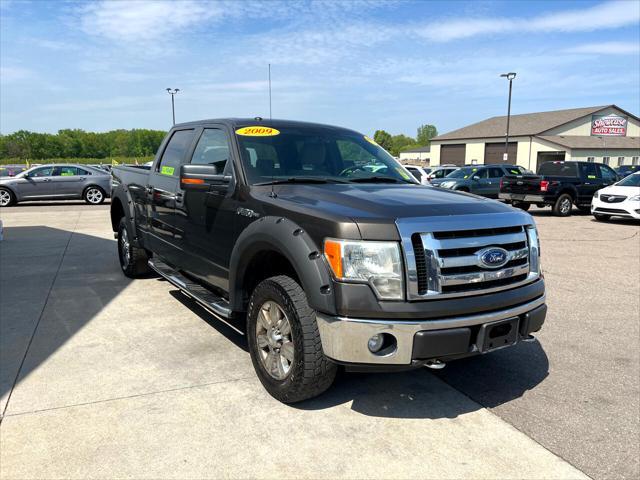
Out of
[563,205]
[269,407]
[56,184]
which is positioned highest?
[56,184]

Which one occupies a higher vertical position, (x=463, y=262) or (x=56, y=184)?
(x=463, y=262)

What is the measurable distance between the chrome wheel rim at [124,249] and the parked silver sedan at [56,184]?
12158 millimetres

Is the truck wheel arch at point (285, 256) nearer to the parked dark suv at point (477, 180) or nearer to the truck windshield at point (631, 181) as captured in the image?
the truck windshield at point (631, 181)

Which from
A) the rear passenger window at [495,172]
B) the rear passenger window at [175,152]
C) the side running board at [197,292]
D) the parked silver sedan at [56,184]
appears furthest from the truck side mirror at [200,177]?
the rear passenger window at [495,172]

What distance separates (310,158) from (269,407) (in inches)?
78.4

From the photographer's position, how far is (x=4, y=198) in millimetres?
17562

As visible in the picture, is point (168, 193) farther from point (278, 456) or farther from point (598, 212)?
point (598, 212)

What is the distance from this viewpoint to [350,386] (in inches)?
142

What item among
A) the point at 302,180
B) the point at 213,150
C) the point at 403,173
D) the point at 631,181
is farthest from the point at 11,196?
the point at 631,181

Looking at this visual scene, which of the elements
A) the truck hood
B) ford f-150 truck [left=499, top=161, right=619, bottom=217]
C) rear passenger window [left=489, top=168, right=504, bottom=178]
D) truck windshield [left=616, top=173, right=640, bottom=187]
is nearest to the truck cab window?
ford f-150 truck [left=499, top=161, right=619, bottom=217]

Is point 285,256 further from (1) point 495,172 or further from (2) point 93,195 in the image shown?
(1) point 495,172

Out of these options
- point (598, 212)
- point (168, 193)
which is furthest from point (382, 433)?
point (598, 212)

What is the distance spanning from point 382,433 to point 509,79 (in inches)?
1523

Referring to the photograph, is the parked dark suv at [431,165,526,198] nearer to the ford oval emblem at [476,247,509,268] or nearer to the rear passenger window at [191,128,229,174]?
the rear passenger window at [191,128,229,174]
